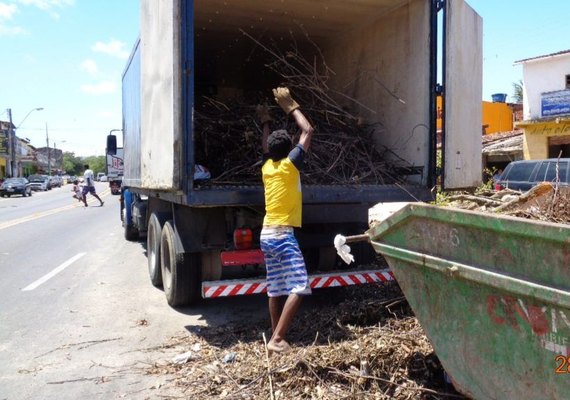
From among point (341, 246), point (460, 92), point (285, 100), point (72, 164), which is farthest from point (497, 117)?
point (72, 164)

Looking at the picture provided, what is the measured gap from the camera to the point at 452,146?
4910mm

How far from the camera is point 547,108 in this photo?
20.6m

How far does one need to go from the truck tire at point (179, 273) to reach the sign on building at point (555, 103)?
776 inches

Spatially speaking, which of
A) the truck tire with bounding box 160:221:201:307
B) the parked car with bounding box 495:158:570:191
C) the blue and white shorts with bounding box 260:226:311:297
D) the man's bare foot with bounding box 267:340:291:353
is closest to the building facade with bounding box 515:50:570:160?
the parked car with bounding box 495:158:570:191

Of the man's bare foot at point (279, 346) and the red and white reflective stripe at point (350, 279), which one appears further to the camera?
the red and white reflective stripe at point (350, 279)

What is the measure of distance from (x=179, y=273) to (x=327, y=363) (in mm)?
2167

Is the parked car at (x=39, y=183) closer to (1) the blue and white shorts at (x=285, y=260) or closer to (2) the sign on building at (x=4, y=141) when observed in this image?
(2) the sign on building at (x=4, y=141)

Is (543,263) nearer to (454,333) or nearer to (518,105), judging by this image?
(454,333)

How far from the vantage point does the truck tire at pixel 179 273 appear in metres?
4.92

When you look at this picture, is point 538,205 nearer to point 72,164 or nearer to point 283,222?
point 283,222

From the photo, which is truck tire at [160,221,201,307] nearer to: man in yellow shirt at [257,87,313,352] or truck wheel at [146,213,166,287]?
truck wheel at [146,213,166,287]

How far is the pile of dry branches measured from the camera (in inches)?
209

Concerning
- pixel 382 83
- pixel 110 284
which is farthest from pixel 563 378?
pixel 110 284

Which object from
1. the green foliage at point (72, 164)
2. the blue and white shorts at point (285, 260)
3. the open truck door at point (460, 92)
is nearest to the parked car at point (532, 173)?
the open truck door at point (460, 92)
